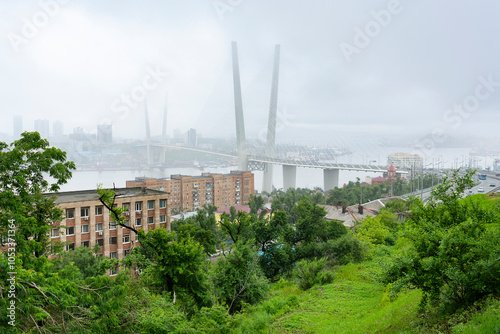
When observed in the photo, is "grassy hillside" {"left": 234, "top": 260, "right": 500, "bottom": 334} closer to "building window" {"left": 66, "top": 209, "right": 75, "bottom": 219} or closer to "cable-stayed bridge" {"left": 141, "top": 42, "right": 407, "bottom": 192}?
"building window" {"left": 66, "top": 209, "right": 75, "bottom": 219}

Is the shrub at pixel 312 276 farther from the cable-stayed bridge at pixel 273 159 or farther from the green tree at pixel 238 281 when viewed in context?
the cable-stayed bridge at pixel 273 159

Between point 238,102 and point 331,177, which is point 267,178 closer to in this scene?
point 331,177

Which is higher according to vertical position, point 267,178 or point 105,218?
point 267,178

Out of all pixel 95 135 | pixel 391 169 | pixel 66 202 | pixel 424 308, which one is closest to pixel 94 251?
pixel 66 202

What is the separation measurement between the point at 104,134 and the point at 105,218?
4266 centimetres

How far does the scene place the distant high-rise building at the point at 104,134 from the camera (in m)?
50.1

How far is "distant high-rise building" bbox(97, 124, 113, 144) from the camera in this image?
164 feet

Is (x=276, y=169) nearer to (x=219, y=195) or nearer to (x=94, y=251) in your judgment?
(x=219, y=195)

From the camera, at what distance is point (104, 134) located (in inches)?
2025

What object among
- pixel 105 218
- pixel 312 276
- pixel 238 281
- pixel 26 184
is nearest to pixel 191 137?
pixel 105 218

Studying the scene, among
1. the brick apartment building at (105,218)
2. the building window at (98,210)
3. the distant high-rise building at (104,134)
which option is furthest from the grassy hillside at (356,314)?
the distant high-rise building at (104,134)

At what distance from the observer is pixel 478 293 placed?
10.6 feet

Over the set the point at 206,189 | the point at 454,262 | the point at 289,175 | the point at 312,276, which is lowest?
the point at 206,189

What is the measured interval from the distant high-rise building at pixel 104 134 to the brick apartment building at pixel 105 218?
39.4 meters
